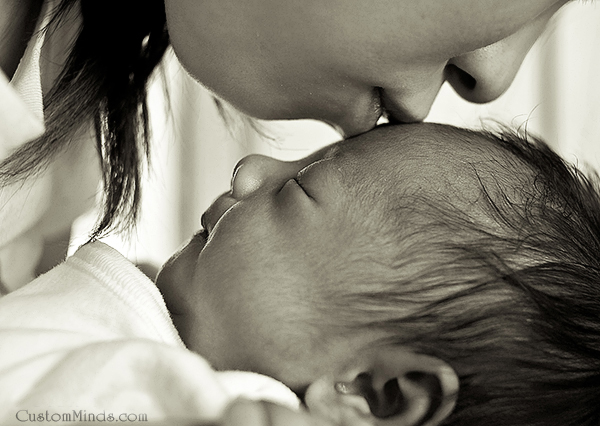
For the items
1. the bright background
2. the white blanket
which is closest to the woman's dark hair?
the white blanket

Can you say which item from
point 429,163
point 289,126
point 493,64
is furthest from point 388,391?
point 289,126

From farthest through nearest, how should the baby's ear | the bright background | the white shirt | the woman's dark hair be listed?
1. the bright background
2. the woman's dark hair
3. the white shirt
4. the baby's ear

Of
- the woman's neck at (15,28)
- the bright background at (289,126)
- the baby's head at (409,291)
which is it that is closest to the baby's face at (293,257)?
the baby's head at (409,291)

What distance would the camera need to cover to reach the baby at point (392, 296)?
0.55m

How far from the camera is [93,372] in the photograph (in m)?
0.43

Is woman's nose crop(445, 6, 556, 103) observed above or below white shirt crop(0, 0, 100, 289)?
above

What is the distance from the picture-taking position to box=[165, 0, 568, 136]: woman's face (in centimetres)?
58

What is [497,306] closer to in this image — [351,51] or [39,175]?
[351,51]

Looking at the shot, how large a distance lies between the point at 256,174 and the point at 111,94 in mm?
263

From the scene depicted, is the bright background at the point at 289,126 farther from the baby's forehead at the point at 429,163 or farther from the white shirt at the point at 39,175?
the baby's forehead at the point at 429,163

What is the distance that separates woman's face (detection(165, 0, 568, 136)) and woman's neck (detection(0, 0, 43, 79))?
20 cm

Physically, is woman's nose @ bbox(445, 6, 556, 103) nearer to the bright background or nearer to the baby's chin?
the baby's chin

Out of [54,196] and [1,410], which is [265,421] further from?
[54,196]

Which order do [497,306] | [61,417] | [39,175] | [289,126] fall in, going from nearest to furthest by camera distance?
[61,417], [497,306], [39,175], [289,126]
